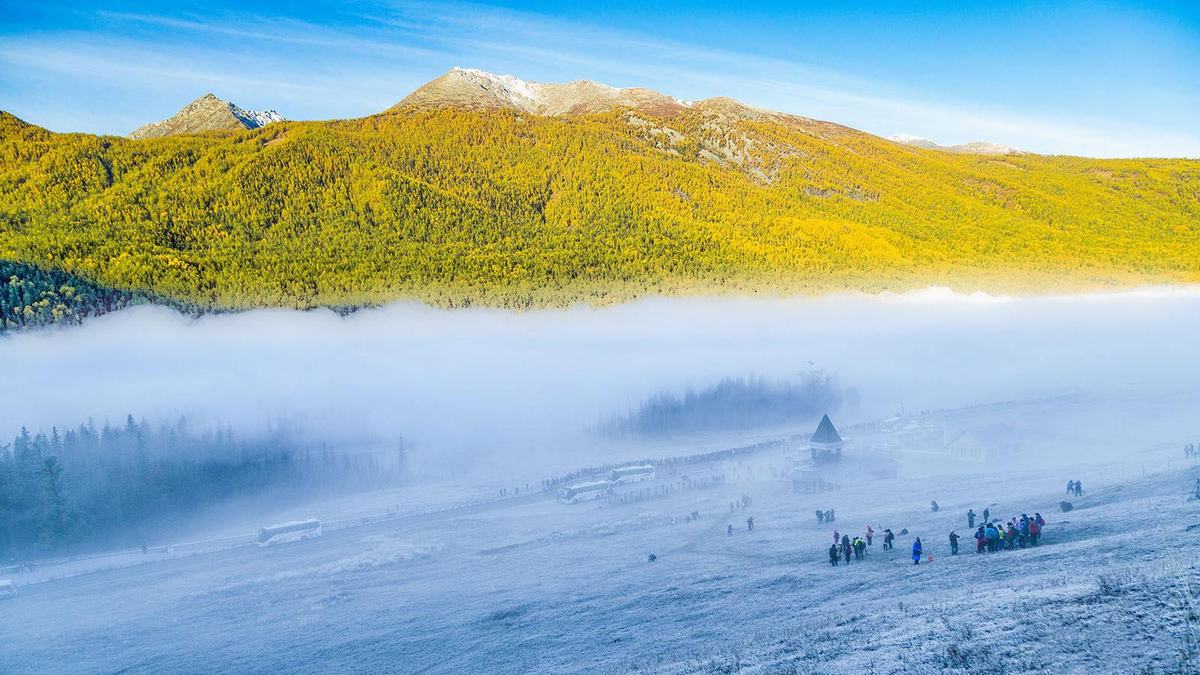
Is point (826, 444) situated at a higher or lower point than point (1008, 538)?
lower

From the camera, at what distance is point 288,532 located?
92.4 metres

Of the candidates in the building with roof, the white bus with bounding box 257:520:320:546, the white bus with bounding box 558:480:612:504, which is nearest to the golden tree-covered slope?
the white bus with bounding box 558:480:612:504

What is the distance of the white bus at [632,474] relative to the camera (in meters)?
113

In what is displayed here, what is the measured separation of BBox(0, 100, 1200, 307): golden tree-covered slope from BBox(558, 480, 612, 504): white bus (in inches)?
2234

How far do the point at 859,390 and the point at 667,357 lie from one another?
44.7 meters

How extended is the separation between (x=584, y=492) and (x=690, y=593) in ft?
194

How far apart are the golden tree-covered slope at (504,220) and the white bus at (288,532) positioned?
204 feet

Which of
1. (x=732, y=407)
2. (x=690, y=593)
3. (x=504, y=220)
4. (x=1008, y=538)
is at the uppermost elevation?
(x=504, y=220)

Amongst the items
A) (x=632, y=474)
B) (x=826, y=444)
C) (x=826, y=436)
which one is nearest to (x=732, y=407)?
(x=632, y=474)

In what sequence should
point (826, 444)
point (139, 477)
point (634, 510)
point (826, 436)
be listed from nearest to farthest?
point (634, 510) → point (826, 444) → point (826, 436) → point (139, 477)

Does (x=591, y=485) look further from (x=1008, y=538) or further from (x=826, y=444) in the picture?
(x=1008, y=538)

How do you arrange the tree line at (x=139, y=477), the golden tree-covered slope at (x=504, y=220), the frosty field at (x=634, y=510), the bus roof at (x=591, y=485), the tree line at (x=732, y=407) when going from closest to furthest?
the frosty field at (x=634, y=510) < the tree line at (x=139, y=477) < the bus roof at (x=591, y=485) < the golden tree-covered slope at (x=504, y=220) < the tree line at (x=732, y=407)

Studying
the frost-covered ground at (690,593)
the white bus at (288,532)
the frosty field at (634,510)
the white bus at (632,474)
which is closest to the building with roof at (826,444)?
the frosty field at (634,510)

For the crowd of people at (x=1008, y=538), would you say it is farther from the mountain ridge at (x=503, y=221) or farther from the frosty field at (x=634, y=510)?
the mountain ridge at (x=503, y=221)
